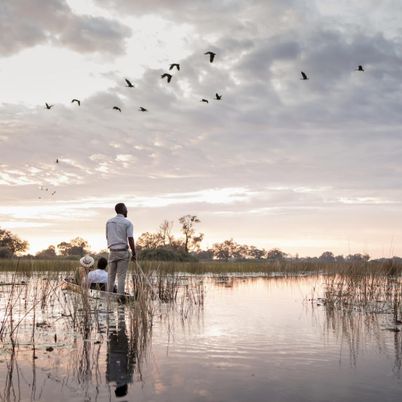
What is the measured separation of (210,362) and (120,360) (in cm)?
129

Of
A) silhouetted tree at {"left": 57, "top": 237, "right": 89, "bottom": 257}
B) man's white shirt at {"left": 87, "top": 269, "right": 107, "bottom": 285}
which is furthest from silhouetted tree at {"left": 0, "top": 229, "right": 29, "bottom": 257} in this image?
man's white shirt at {"left": 87, "top": 269, "right": 107, "bottom": 285}

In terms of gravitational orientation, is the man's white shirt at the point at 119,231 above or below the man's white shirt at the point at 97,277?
above

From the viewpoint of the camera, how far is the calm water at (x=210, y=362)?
5.87m

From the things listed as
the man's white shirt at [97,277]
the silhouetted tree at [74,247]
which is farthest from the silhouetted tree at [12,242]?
the man's white shirt at [97,277]

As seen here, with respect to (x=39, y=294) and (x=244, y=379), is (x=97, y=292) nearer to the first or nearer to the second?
(x=39, y=294)

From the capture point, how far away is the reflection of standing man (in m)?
6.18

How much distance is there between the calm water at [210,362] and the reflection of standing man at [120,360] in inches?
0.6

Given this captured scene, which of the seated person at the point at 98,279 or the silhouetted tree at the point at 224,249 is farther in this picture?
the silhouetted tree at the point at 224,249

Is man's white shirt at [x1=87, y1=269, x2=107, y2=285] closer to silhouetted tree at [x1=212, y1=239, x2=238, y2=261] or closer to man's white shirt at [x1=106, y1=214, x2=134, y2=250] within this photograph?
man's white shirt at [x1=106, y1=214, x2=134, y2=250]

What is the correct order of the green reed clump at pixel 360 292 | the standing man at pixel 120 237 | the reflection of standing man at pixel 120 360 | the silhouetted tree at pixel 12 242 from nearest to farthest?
the reflection of standing man at pixel 120 360
the standing man at pixel 120 237
the green reed clump at pixel 360 292
the silhouetted tree at pixel 12 242

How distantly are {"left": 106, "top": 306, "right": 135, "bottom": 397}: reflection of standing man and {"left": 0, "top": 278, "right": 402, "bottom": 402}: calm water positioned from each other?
14 mm

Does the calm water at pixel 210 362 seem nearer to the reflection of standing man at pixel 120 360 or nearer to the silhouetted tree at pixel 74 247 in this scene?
the reflection of standing man at pixel 120 360

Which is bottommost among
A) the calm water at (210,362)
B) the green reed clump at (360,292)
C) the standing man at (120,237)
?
the calm water at (210,362)

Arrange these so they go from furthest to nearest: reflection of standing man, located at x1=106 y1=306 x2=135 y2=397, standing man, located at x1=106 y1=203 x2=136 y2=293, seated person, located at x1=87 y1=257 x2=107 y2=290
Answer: seated person, located at x1=87 y1=257 x2=107 y2=290 < standing man, located at x1=106 y1=203 x2=136 y2=293 < reflection of standing man, located at x1=106 y1=306 x2=135 y2=397
